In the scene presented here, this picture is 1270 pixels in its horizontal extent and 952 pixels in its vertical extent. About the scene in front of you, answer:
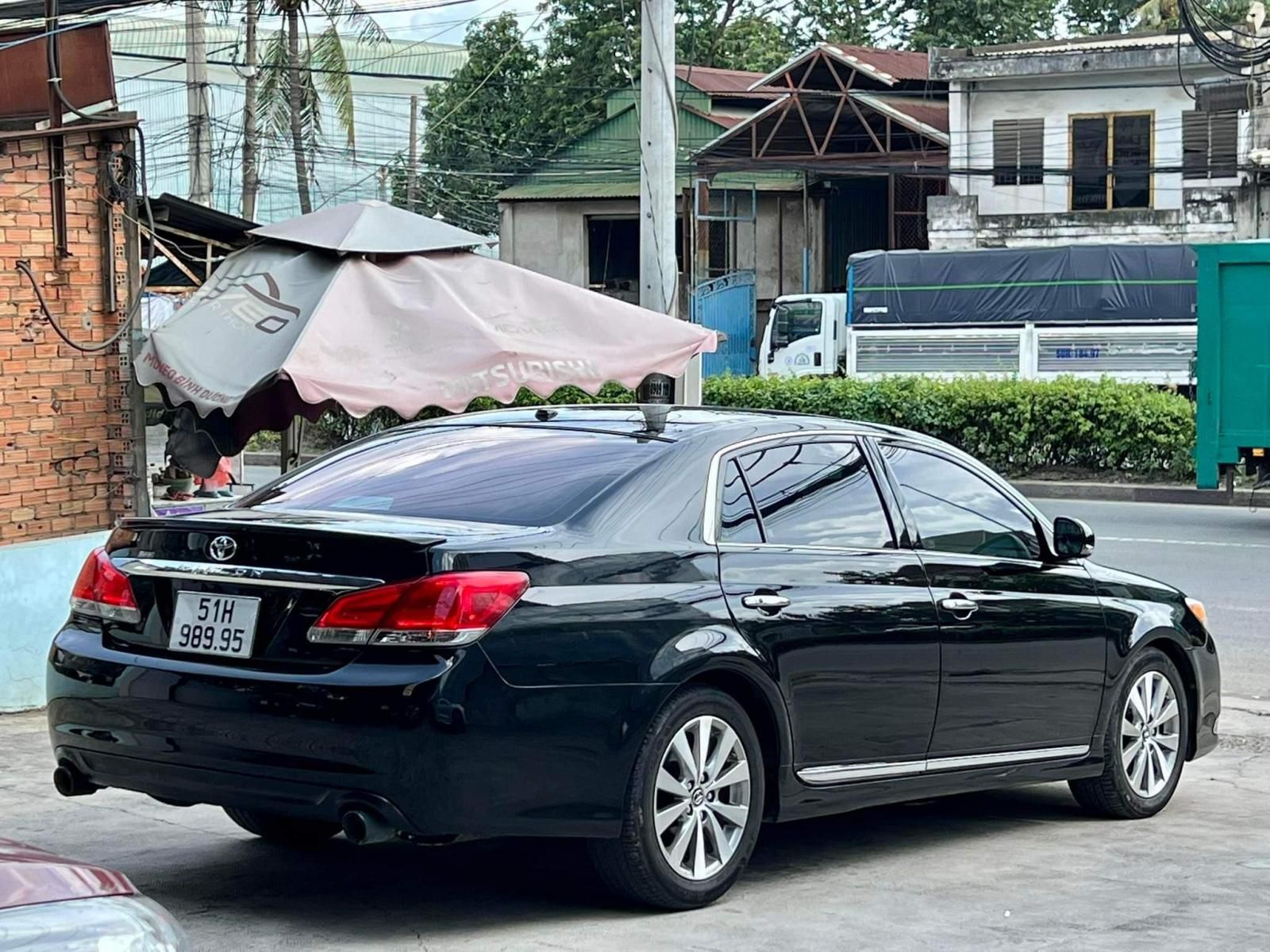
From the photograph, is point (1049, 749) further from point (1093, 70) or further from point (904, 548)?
point (1093, 70)

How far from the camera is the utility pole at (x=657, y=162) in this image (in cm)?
1335

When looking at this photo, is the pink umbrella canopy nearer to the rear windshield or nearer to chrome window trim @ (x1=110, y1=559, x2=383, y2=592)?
the rear windshield

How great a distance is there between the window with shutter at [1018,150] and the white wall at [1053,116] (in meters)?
0.11

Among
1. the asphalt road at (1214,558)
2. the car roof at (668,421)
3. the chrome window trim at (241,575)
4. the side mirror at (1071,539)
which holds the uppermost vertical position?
the car roof at (668,421)

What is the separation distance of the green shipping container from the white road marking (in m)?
1.77

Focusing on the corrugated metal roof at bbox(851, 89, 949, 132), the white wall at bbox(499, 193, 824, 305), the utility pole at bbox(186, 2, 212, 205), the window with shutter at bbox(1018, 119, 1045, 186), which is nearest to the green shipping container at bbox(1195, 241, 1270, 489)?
the utility pole at bbox(186, 2, 212, 205)

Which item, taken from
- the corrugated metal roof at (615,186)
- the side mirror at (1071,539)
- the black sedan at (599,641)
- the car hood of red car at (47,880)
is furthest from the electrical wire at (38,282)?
the corrugated metal roof at (615,186)

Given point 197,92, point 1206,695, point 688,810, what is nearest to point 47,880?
point 688,810

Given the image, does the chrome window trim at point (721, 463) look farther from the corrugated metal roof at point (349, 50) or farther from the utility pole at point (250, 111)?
the corrugated metal roof at point (349, 50)

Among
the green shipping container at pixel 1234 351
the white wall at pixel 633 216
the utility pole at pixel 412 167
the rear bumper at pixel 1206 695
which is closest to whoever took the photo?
the rear bumper at pixel 1206 695

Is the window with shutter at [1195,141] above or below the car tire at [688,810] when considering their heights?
above

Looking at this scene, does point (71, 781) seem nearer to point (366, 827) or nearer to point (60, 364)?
point (366, 827)

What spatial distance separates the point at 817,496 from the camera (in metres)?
5.97

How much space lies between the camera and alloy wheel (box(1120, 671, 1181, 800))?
689 cm
